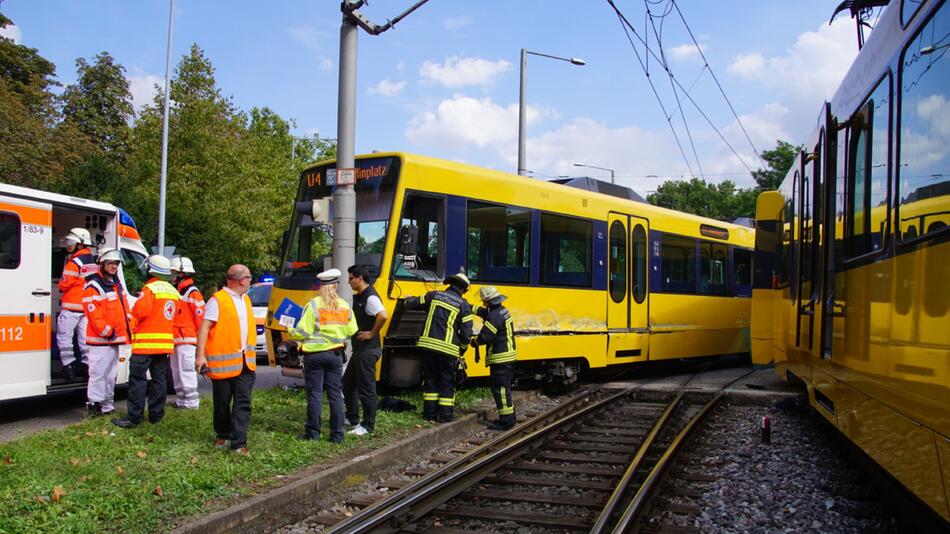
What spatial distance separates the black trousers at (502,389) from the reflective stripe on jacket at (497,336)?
0.27 feet

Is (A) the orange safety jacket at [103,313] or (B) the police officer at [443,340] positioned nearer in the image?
(A) the orange safety jacket at [103,313]

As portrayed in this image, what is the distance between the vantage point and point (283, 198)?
28688 millimetres

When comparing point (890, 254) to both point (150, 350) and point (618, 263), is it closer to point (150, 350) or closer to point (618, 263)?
point (150, 350)

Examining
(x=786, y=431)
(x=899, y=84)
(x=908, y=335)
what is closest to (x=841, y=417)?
(x=908, y=335)

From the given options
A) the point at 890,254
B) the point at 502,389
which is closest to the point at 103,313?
the point at 502,389

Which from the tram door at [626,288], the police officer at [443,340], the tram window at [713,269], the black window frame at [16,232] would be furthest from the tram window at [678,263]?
the black window frame at [16,232]

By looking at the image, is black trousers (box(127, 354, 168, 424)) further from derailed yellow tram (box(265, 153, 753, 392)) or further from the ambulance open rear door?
derailed yellow tram (box(265, 153, 753, 392))

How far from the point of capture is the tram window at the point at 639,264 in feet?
41.7

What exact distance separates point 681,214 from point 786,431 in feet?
20.1

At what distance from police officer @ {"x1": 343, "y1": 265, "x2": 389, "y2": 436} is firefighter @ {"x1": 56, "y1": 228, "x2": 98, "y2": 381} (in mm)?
3313

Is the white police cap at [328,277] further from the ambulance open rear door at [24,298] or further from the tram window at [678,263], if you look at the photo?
the tram window at [678,263]

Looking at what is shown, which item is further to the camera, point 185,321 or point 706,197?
point 706,197

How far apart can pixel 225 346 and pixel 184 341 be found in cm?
291

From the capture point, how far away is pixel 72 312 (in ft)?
30.1
